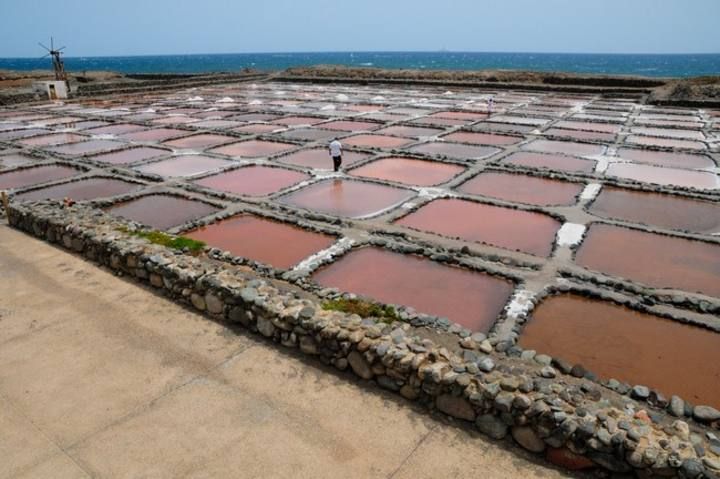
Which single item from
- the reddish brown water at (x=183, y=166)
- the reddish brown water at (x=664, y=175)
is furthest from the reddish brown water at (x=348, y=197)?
the reddish brown water at (x=664, y=175)

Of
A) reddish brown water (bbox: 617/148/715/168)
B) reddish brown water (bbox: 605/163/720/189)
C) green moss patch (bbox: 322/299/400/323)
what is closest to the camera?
green moss patch (bbox: 322/299/400/323)

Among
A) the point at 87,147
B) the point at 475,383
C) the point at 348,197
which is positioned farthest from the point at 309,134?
the point at 475,383

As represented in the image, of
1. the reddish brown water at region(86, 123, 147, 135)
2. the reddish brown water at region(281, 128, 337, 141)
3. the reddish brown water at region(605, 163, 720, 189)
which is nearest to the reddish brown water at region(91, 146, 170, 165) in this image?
the reddish brown water at region(86, 123, 147, 135)

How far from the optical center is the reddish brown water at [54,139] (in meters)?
17.4

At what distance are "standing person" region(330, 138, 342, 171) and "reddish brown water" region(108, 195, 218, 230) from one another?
3728 mm

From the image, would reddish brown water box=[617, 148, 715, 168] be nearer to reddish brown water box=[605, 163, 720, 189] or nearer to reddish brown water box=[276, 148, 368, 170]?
reddish brown water box=[605, 163, 720, 189]

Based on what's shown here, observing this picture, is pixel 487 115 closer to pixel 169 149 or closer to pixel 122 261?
pixel 169 149

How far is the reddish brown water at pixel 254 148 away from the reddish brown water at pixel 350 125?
3.57 m

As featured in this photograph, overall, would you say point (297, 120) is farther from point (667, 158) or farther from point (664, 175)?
point (664, 175)

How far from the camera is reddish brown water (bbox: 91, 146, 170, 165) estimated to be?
14743mm

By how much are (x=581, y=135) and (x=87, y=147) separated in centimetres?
1707

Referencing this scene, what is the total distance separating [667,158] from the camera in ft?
48.7

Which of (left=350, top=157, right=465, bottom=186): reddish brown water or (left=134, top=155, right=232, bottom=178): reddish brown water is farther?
(left=134, top=155, right=232, bottom=178): reddish brown water

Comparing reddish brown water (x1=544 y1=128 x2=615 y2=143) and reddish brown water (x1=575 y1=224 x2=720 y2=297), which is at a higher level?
reddish brown water (x1=544 y1=128 x2=615 y2=143)
